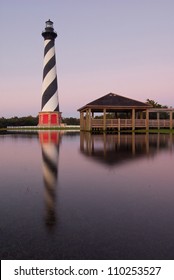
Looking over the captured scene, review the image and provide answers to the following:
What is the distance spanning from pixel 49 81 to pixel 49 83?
1.15 feet

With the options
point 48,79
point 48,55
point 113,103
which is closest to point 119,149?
point 113,103

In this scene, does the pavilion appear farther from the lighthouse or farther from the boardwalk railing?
the lighthouse

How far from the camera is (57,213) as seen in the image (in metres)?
4.37

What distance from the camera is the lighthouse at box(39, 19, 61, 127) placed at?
45.7 m

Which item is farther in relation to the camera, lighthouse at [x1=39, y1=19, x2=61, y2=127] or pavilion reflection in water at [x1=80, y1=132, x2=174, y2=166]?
lighthouse at [x1=39, y1=19, x2=61, y2=127]

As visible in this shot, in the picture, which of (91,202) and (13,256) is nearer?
(13,256)

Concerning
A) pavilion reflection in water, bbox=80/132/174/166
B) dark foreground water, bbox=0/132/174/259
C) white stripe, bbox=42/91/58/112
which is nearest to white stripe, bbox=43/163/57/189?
dark foreground water, bbox=0/132/174/259

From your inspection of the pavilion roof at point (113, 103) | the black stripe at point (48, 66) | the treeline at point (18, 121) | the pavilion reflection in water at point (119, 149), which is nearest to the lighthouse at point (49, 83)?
the black stripe at point (48, 66)

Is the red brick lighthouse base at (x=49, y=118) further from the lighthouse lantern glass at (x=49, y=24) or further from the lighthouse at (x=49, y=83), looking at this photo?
the lighthouse lantern glass at (x=49, y=24)

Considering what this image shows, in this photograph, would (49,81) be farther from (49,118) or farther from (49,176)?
(49,176)

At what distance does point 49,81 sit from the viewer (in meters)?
45.6
